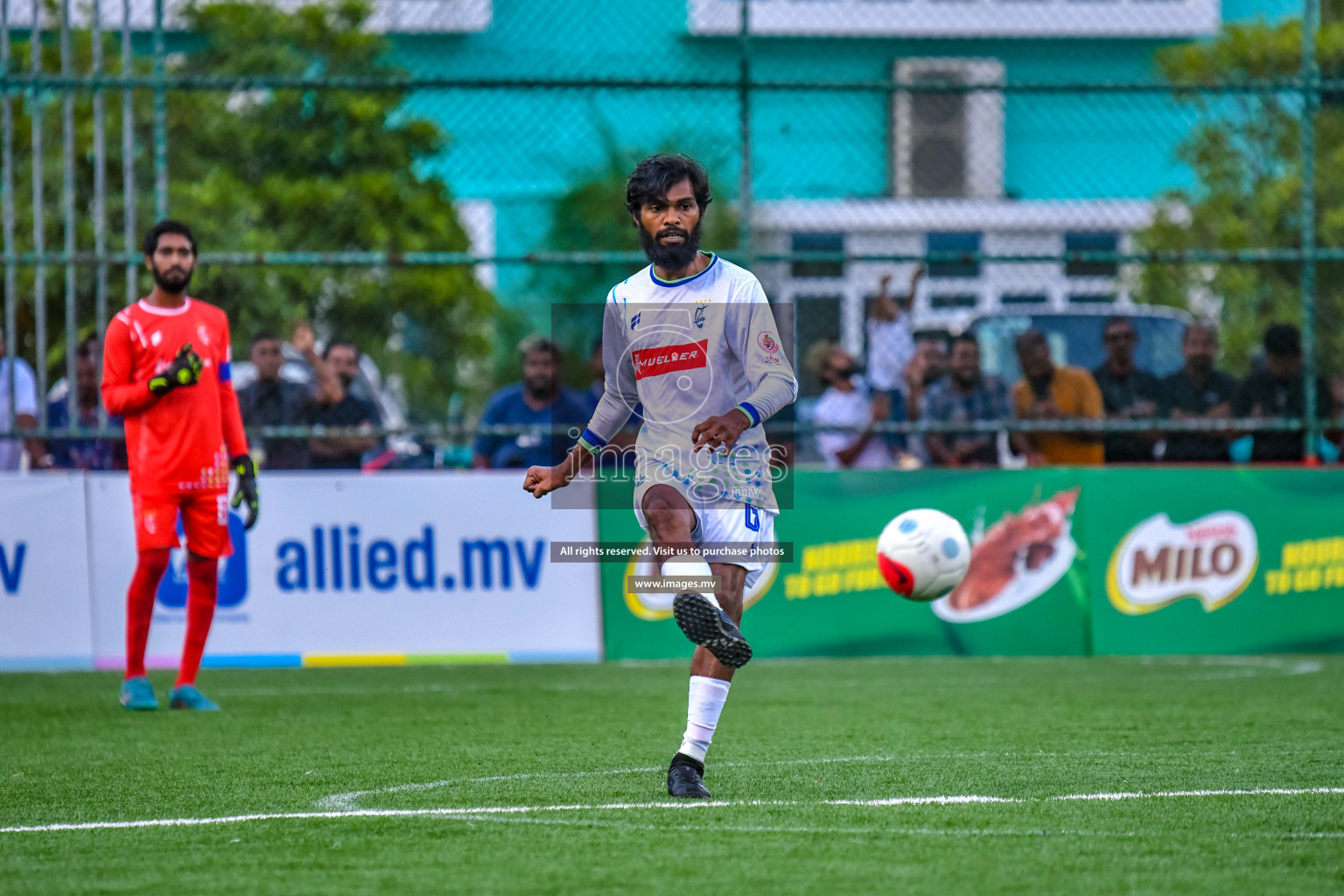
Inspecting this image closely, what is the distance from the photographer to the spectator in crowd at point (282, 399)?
34.3 feet

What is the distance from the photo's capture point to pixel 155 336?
27.2 ft

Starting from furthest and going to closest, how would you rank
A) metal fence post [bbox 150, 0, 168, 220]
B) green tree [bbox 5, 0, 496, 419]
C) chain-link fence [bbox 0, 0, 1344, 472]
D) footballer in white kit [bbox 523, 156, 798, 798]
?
green tree [bbox 5, 0, 496, 419], chain-link fence [bbox 0, 0, 1344, 472], metal fence post [bbox 150, 0, 168, 220], footballer in white kit [bbox 523, 156, 798, 798]

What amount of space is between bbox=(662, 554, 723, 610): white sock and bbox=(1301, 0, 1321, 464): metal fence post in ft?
18.6

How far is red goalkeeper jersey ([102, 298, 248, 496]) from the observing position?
326 inches

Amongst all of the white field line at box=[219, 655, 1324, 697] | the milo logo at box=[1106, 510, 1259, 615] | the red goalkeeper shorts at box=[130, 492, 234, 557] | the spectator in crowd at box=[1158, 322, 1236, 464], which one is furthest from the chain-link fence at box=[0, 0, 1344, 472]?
the red goalkeeper shorts at box=[130, 492, 234, 557]

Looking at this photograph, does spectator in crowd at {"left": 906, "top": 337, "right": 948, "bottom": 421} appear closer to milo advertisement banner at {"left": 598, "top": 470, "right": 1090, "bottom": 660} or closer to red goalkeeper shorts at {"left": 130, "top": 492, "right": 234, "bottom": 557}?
milo advertisement banner at {"left": 598, "top": 470, "right": 1090, "bottom": 660}

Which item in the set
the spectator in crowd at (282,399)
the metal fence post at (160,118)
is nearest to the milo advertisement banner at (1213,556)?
the spectator in crowd at (282,399)

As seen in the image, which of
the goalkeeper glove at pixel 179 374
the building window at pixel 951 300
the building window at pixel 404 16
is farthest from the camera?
the building window at pixel 951 300

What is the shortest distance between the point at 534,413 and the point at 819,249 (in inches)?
118

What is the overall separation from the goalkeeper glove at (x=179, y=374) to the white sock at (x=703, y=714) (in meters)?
3.61

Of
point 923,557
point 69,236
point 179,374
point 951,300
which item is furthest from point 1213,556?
point 69,236

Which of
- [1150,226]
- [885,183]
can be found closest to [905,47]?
[885,183]

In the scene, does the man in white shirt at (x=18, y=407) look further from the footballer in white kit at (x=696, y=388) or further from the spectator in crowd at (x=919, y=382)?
the footballer in white kit at (x=696, y=388)

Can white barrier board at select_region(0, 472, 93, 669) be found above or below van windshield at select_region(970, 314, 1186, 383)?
below
